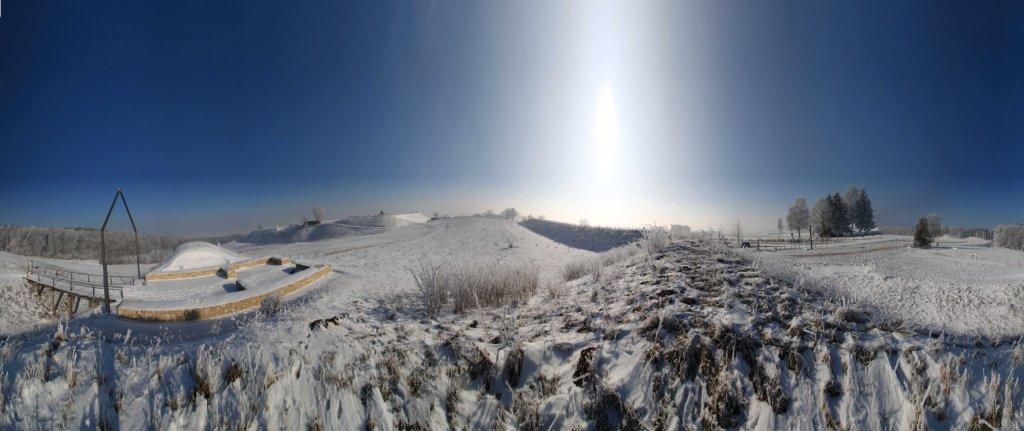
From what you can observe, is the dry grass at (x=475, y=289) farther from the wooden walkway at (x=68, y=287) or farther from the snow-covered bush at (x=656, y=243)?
the wooden walkway at (x=68, y=287)

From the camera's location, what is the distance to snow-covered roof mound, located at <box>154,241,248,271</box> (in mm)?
18812

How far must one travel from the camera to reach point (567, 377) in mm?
3742

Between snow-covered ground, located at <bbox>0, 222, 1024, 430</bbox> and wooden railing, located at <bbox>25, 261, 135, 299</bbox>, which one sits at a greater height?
snow-covered ground, located at <bbox>0, 222, 1024, 430</bbox>

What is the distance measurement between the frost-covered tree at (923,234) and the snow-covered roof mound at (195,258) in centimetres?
3785

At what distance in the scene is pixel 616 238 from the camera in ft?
81.5

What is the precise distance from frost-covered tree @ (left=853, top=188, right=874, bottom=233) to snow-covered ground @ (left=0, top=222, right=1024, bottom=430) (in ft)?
137

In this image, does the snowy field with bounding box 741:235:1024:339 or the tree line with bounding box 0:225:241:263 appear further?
the tree line with bounding box 0:225:241:263

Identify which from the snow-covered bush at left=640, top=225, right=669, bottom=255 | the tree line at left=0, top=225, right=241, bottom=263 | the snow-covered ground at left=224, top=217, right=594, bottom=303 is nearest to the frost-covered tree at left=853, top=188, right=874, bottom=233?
the snow-covered ground at left=224, top=217, right=594, bottom=303

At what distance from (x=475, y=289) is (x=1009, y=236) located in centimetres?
3420

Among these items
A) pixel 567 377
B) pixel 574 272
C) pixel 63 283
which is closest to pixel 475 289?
pixel 574 272

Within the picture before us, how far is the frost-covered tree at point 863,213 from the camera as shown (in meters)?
35.8

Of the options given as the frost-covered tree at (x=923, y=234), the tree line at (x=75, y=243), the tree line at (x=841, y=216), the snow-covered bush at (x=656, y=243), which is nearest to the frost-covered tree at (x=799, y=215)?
the tree line at (x=841, y=216)

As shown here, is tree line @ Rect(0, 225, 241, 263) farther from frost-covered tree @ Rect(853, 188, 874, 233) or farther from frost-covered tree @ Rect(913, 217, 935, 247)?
frost-covered tree @ Rect(853, 188, 874, 233)

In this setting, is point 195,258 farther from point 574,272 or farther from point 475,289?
point 574,272
